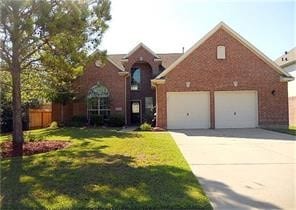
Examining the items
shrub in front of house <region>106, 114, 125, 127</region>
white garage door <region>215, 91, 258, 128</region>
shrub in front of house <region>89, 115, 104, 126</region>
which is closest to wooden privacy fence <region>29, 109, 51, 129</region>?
shrub in front of house <region>89, 115, 104, 126</region>

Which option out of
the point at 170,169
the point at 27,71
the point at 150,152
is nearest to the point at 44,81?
the point at 27,71

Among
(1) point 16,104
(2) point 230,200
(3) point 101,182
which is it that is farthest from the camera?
(1) point 16,104

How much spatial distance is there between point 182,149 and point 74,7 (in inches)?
234

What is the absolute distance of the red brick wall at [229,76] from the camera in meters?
23.7

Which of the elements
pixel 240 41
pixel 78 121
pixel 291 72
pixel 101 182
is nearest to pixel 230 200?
pixel 101 182

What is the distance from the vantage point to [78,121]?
96.8 feet

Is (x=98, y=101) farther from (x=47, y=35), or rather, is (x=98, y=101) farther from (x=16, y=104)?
(x=47, y=35)

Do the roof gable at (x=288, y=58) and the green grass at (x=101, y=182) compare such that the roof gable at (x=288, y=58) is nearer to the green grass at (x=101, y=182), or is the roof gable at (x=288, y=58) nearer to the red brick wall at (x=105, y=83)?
the red brick wall at (x=105, y=83)

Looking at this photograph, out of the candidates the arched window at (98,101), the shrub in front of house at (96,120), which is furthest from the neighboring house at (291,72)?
the shrub in front of house at (96,120)

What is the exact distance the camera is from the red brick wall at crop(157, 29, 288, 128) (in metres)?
23.7

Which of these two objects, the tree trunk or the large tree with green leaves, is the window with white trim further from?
the tree trunk

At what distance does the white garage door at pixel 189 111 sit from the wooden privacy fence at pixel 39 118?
12.3m

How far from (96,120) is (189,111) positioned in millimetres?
8854

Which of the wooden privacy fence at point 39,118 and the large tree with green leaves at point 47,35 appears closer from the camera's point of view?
the large tree with green leaves at point 47,35
